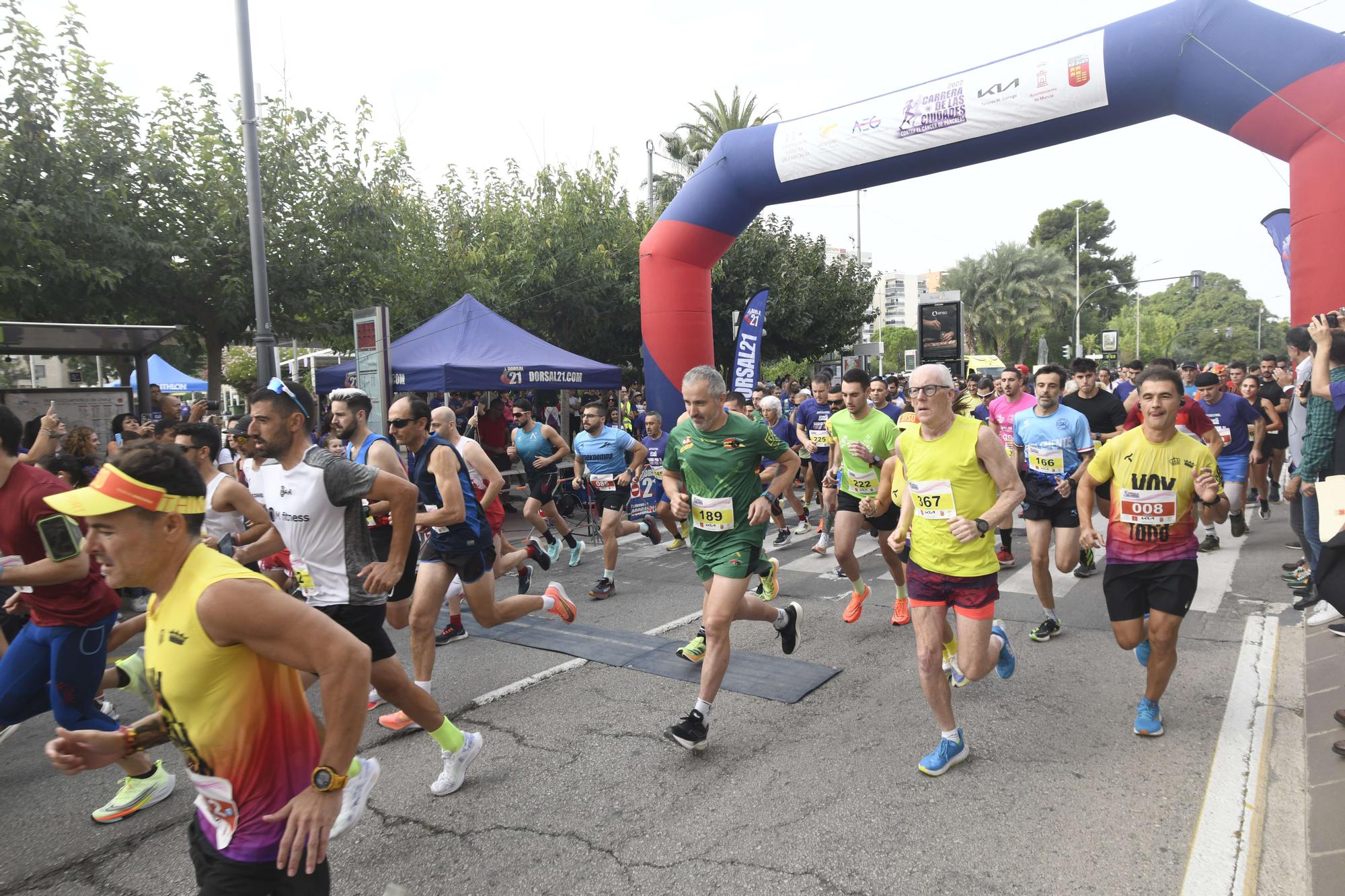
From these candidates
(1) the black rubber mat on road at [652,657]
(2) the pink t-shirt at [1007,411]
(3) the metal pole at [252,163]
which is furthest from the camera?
(3) the metal pole at [252,163]

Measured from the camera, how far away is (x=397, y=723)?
4605 millimetres

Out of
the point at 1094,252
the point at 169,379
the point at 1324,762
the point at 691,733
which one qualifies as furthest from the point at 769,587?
the point at 1094,252

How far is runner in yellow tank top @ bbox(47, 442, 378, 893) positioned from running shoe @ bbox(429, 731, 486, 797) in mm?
1850

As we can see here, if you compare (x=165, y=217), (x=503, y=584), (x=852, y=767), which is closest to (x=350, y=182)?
(x=165, y=217)

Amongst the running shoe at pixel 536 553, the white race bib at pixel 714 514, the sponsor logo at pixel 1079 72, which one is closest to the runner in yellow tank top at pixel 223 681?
the white race bib at pixel 714 514

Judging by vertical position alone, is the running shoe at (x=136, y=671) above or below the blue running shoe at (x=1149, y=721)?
above

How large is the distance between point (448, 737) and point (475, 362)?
9792 millimetres

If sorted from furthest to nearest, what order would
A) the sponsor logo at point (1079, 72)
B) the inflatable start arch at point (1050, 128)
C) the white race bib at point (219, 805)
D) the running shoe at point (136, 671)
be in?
the sponsor logo at point (1079, 72), the inflatable start arch at point (1050, 128), the running shoe at point (136, 671), the white race bib at point (219, 805)

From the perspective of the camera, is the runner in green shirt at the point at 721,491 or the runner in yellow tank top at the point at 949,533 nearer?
the runner in yellow tank top at the point at 949,533

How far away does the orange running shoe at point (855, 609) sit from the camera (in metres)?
6.38

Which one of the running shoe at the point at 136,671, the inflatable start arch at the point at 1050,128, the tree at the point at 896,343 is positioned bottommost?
the running shoe at the point at 136,671

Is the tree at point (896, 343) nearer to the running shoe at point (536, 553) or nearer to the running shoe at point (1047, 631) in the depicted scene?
the running shoe at point (536, 553)

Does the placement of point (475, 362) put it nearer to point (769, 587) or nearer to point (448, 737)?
point (769, 587)

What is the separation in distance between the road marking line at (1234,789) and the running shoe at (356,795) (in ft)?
9.03
